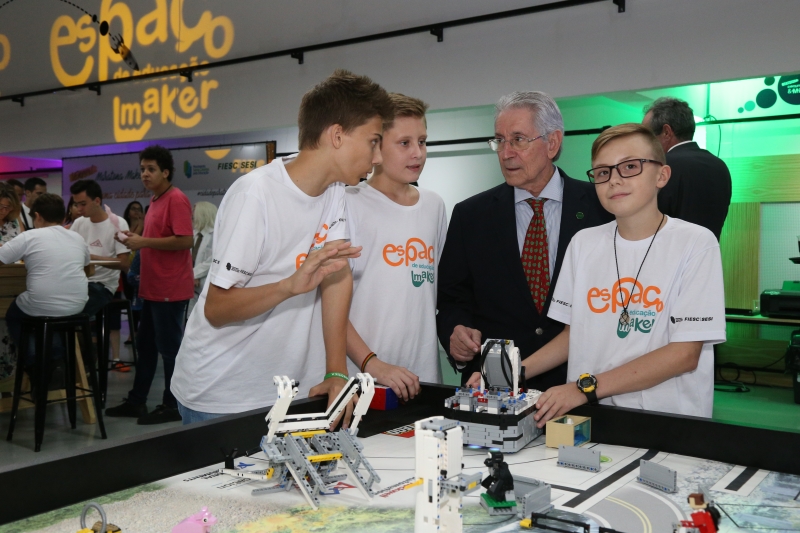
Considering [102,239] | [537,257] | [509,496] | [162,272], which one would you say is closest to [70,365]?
[162,272]

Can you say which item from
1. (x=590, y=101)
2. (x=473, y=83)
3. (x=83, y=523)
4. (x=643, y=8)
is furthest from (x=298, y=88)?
(x=83, y=523)

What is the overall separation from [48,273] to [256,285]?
2.90 m

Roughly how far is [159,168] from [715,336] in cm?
375

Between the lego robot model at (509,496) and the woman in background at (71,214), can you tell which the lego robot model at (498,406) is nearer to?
the lego robot model at (509,496)

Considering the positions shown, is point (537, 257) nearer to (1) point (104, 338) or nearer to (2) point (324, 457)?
(2) point (324, 457)

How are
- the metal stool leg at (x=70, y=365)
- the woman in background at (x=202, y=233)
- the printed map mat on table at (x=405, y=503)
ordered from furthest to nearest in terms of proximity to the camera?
the woman in background at (x=202, y=233), the metal stool leg at (x=70, y=365), the printed map mat on table at (x=405, y=503)

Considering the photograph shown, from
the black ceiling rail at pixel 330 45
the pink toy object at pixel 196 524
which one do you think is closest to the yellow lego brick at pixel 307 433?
the pink toy object at pixel 196 524

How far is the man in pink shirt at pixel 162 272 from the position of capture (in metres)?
4.55

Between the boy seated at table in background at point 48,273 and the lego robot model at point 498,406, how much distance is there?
Result: 10.9 ft

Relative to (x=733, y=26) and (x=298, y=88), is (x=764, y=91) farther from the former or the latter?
(x=298, y=88)

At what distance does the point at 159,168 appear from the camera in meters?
4.59

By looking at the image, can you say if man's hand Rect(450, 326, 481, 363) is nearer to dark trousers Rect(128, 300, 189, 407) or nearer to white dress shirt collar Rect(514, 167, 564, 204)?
white dress shirt collar Rect(514, 167, 564, 204)

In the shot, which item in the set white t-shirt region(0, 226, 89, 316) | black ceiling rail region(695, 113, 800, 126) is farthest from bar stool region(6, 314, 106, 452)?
black ceiling rail region(695, 113, 800, 126)

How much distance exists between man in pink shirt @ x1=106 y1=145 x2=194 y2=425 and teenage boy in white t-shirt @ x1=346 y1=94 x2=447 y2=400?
2517 millimetres
